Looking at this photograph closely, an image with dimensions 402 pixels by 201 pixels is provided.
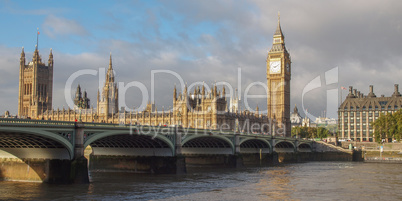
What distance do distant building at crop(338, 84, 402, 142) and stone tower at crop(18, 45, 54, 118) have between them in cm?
9095

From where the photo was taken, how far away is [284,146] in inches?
3799

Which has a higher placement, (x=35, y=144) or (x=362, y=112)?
(x=362, y=112)

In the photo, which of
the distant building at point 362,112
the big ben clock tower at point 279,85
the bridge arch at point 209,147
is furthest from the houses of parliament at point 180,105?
the bridge arch at point 209,147

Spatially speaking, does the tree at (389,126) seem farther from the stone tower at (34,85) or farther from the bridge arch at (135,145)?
the stone tower at (34,85)

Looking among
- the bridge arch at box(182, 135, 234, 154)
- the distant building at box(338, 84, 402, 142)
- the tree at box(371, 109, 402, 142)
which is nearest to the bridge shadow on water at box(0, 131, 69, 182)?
the bridge arch at box(182, 135, 234, 154)

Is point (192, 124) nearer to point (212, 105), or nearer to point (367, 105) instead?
point (212, 105)

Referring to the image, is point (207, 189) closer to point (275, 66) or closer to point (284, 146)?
point (284, 146)

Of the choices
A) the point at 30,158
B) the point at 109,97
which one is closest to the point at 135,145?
the point at 30,158

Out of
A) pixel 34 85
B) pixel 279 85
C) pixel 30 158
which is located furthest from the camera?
pixel 34 85

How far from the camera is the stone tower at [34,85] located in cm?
15075

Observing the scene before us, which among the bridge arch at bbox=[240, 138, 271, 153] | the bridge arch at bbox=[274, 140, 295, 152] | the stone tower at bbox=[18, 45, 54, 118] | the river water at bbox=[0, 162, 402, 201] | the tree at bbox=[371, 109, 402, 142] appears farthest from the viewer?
the stone tower at bbox=[18, 45, 54, 118]

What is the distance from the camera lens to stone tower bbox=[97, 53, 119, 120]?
128000mm

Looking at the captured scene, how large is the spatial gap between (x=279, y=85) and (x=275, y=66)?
5691 millimetres

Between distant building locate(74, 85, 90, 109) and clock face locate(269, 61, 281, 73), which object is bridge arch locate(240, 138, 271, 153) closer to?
clock face locate(269, 61, 281, 73)
